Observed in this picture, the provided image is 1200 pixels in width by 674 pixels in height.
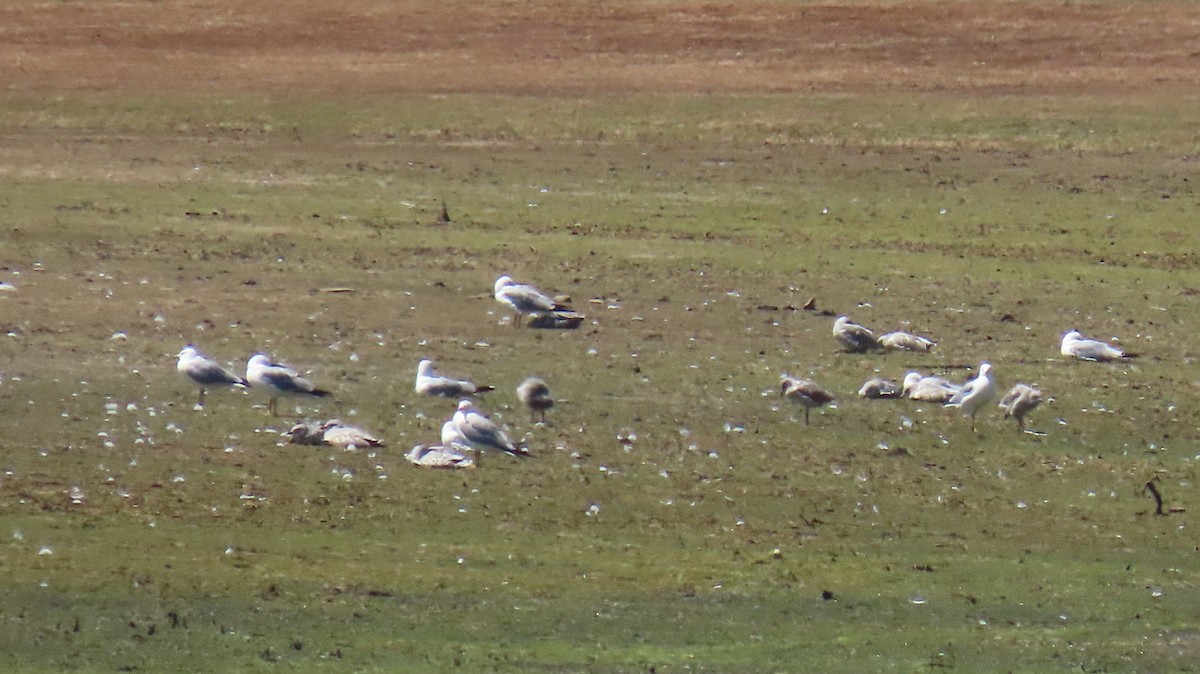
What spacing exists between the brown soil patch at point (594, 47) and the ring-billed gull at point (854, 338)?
1908 cm

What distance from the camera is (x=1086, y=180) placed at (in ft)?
98.8

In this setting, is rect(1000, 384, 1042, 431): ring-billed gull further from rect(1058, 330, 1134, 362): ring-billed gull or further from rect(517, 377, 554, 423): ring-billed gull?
rect(517, 377, 554, 423): ring-billed gull

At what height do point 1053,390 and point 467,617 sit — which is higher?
point 467,617

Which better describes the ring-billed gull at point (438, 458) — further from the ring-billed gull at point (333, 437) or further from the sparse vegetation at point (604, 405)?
the ring-billed gull at point (333, 437)

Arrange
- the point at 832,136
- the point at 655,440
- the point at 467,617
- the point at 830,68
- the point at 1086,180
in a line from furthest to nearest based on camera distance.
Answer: the point at 830,68 → the point at 832,136 → the point at 1086,180 → the point at 655,440 → the point at 467,617

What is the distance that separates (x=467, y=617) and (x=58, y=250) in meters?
13.7

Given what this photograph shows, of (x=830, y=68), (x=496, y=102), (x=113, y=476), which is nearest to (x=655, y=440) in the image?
(x=113, y=476)

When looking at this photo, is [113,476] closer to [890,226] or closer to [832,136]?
[890,226]

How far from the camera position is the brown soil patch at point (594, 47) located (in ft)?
126

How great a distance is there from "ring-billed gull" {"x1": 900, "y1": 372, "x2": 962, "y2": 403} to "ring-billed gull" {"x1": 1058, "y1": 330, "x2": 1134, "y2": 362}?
7.16ft

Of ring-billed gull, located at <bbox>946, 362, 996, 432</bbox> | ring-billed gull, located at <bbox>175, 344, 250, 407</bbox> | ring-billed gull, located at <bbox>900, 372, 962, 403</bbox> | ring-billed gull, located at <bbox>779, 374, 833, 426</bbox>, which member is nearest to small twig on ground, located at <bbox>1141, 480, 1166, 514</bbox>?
ring-billed gull, located at <bbox>946, 362, 996, 432</bbox>

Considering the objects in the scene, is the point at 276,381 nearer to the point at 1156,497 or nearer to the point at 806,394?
the point at 806,394

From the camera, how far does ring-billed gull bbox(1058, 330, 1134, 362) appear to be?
749 inches

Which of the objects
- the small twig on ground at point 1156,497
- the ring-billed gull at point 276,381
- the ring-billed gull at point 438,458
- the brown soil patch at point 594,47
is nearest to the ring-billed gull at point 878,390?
the small twig on ground at point 1156,497
